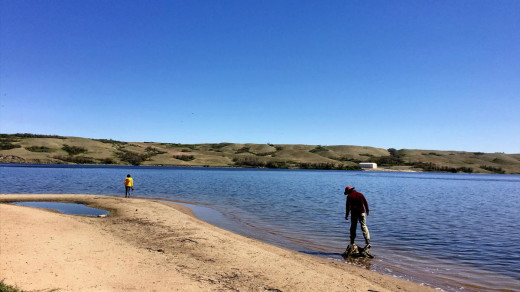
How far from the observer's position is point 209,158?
547ft

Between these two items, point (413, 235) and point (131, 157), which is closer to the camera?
point (413, 235)

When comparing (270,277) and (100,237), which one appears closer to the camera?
(270,277)

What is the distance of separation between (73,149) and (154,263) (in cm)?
16398

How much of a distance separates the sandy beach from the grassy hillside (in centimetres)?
13745

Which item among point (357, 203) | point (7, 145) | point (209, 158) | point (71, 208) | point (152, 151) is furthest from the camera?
point (152, 151)

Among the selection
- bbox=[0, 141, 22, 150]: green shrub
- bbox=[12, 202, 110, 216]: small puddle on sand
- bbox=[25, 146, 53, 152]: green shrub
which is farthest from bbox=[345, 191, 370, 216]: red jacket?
bbox=[0, 141, 22, 150]: green shrub

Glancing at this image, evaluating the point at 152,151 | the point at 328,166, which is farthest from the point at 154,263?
the point at 152,151

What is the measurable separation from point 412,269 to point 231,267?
7.33 m

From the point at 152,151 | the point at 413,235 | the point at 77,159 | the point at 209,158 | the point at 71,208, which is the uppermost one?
the point at 152,151

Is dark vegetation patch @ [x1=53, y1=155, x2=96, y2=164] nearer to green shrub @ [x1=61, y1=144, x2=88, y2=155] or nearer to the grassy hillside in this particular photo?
the grassy hillside

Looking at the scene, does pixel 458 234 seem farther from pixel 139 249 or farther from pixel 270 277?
pixel 139 249

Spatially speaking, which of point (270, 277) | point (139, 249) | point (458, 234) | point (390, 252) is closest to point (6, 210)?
point (139, 249)

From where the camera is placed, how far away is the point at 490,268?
1303 centimetres

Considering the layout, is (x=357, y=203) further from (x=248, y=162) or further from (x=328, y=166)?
(x=248, y=162)
